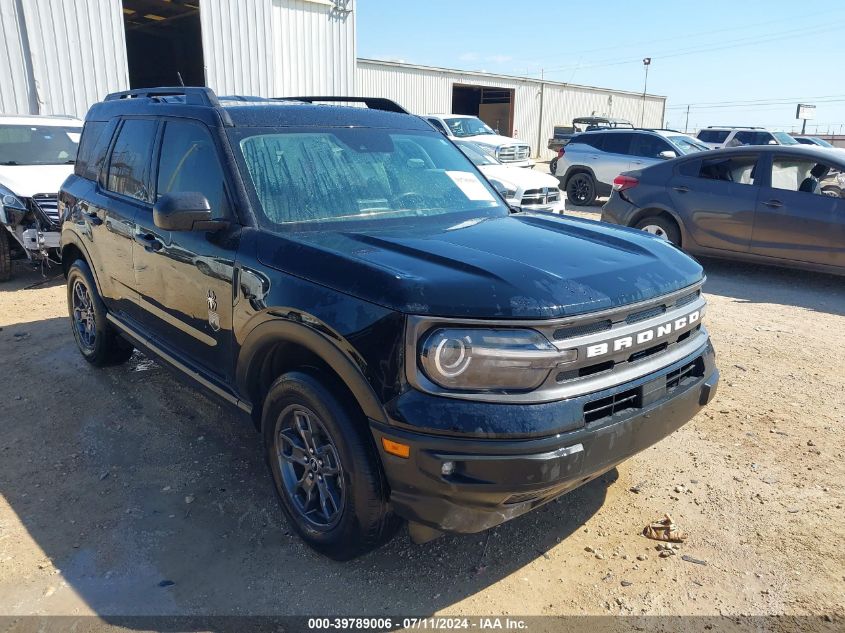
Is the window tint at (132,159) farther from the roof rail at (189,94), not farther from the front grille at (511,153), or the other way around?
the front grille at (511,153)

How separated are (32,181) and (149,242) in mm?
5412

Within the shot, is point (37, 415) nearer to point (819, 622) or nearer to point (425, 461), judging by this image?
point (425, 461)

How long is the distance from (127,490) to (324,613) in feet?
5.03

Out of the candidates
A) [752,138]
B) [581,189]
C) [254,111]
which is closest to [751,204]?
[254,111]

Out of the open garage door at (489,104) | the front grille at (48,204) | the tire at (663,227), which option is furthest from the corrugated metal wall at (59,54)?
the open garage door at (489,104)

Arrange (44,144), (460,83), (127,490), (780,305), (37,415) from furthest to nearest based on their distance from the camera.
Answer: (460,83)
(44,144)
(780,305)
(37,415)
(127,490)

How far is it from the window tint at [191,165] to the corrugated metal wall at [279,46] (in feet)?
42.2

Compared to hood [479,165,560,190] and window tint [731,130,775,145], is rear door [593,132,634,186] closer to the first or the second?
hood [479,165,560,190]

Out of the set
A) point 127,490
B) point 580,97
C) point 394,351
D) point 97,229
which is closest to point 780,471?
point 394,351

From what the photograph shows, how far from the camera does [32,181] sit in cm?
796

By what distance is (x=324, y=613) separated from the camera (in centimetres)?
260

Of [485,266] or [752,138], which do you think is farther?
[752,138]

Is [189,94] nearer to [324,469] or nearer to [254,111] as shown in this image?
[254,111]

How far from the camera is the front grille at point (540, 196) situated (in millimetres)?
9711
